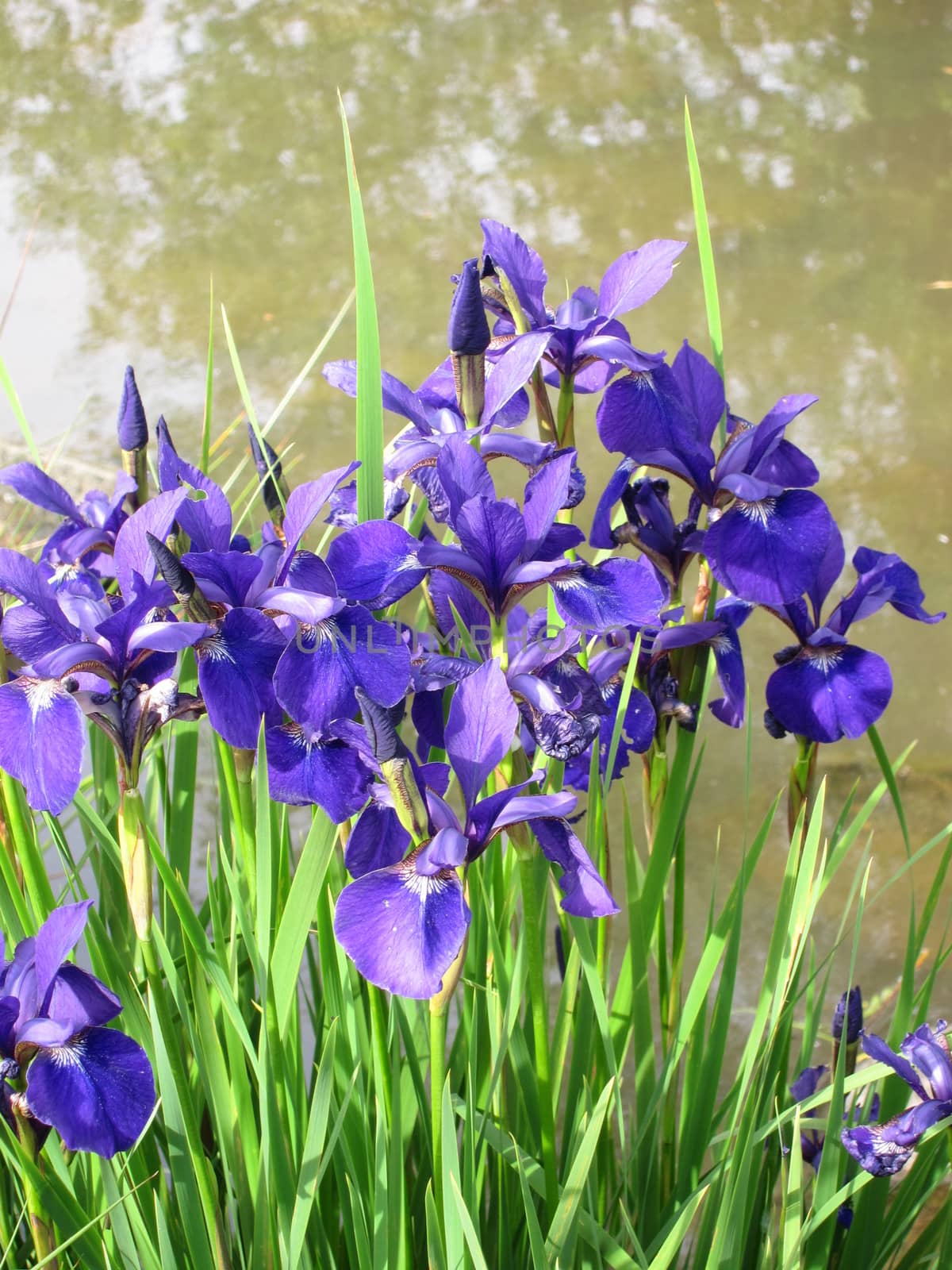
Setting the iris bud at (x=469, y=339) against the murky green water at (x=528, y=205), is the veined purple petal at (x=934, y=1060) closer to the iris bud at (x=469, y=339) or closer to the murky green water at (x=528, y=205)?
the iris bud at (x=469, y=339)

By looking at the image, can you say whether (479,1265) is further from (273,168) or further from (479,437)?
(273,168)

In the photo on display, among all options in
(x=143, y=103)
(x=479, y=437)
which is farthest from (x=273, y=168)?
(x=479, y=437)

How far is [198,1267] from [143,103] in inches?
223

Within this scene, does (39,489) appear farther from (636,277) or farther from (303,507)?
(636,277)

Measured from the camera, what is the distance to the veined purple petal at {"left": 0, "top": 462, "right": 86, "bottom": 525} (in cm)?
120

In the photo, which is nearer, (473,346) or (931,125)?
(473,346)

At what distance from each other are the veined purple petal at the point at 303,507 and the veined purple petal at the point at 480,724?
0.56 feet

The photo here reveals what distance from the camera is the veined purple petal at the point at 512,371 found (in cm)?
93

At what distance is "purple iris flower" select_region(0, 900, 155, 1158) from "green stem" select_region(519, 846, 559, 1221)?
307 mm

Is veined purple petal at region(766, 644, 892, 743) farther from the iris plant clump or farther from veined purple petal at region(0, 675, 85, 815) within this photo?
veined purple petal at region(0, 675, 85, 815)

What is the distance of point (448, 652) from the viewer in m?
1.09

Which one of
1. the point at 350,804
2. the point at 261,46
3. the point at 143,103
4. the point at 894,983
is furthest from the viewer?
the point at 261,46

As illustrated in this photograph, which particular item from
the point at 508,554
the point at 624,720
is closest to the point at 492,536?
the point at 508,554

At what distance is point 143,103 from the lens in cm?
568
